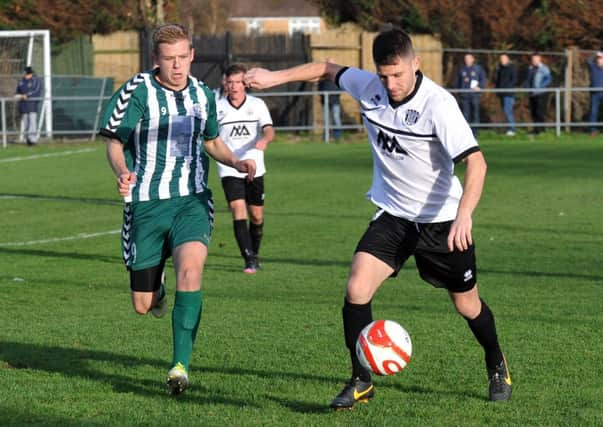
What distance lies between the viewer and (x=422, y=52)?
1328 inches

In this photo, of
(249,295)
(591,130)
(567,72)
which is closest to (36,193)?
(249,295)

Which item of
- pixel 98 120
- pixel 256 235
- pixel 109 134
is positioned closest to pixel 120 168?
pixel 109 134

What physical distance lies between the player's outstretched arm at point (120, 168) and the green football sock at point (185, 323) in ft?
2.20

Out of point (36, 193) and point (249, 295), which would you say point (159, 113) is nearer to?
point (249, 295)

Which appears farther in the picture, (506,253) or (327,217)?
(327,217)

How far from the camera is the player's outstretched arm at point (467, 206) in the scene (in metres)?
6.13

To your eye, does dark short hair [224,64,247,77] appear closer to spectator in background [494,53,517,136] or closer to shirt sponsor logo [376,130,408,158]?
shirt sponsor logo [376,130,408,158]

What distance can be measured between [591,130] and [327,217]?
13423 mm

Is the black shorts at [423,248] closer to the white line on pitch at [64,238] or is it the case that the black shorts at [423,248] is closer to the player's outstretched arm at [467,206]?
the player's outstretched arm at [467,206]

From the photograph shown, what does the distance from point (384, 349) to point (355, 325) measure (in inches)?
14.4

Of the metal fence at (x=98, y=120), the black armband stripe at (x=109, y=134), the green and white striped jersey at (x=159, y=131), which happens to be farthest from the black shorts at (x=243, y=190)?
the metal fence at (x=98, y=120)

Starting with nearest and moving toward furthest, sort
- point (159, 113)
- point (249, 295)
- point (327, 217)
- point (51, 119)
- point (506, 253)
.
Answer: point (159, 113)
point (249, 295)
point (506, 253)
point (327, 217)
point (51, 119)

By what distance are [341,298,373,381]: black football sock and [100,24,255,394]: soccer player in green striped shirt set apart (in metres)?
0.99

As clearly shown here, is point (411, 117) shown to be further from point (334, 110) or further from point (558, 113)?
point (334, 110)
